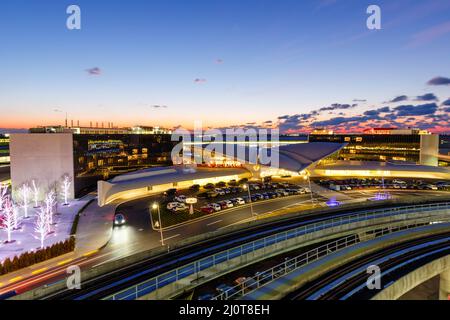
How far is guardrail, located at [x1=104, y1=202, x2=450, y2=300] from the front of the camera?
12.4 metres

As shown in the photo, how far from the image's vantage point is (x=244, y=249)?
57.0 ft

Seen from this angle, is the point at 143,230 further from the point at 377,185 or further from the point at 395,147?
the point at 395,147

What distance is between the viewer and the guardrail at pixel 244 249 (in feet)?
40.7

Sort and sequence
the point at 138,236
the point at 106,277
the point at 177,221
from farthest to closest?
the point at 177,221, the point at 138,236, the point at 106,277

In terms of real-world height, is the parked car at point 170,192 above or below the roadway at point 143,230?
above

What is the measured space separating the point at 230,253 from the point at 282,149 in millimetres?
55449

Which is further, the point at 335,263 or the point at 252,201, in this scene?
the point at 252,201

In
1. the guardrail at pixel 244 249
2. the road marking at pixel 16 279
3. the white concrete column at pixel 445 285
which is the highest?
the guardrail at pixel 244 249

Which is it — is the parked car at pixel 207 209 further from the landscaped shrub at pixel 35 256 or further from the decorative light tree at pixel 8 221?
the decorative light tree at pixel 8 221

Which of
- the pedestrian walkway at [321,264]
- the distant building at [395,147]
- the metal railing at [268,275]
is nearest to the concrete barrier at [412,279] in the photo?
the pedestrian walkway at [321,264]

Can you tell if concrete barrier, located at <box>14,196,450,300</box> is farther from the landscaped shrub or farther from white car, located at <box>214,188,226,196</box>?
white car, located at <box>214,188,226,196</box>
